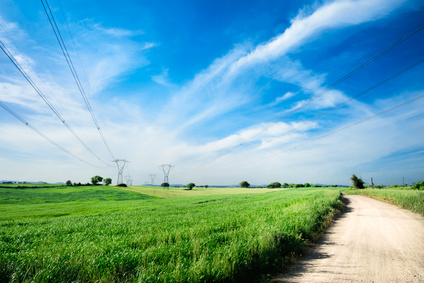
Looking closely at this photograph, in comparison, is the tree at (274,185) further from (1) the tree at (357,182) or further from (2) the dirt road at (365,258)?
(2) the dirt road at (365,258)

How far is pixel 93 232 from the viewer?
1270 centimetres

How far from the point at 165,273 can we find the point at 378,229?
14804 mm

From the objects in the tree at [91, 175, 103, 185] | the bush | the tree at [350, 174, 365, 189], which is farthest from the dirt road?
the tree at [91, 175, 103, 185]

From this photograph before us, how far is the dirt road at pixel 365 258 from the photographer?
6.31 metres

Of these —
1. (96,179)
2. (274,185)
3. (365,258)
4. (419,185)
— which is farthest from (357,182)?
(96,179)

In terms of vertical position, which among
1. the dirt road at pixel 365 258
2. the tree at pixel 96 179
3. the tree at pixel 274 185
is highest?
the dirt road at pixel 365 258

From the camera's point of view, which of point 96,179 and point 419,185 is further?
point 96,179

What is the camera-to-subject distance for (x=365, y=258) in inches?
310

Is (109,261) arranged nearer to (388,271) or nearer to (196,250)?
(196,250)

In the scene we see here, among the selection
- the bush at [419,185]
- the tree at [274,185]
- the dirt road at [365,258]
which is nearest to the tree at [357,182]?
the bush at [419,185]

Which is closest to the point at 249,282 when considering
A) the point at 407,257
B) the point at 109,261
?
the point at 109,261

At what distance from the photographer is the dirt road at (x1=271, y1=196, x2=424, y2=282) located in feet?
20.7

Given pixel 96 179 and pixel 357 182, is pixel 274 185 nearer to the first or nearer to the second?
pixel 357 182

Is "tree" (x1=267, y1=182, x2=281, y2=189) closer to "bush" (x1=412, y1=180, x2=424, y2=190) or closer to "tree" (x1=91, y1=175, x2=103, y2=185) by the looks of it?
"bush" (x1=412, y1=180, x2=424, y2=190)
